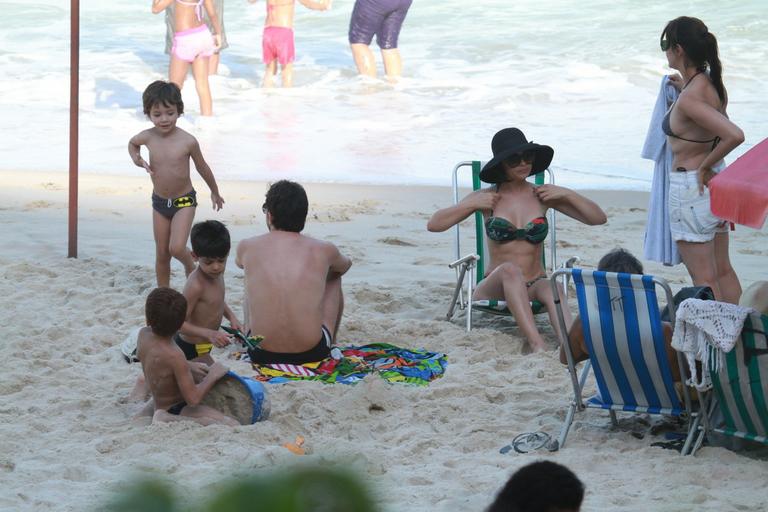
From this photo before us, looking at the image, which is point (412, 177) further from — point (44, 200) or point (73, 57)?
point (73, 57)

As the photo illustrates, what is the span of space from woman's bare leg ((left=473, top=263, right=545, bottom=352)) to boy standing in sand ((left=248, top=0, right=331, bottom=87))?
1080 centimetres

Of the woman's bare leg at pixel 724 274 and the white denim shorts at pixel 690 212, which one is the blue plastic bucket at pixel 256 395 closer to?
the white denim shorts at pixel 690 212

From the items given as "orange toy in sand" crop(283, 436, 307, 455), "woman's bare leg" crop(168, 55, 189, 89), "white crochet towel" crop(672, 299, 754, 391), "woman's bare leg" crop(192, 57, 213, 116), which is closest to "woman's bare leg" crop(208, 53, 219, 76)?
"woman's bare leg" crop(192, 57, 213, 116)

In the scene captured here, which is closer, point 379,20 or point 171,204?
point 171,204

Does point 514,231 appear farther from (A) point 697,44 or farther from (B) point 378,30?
(B) point 378,30

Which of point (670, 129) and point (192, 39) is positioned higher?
point (192, 39)

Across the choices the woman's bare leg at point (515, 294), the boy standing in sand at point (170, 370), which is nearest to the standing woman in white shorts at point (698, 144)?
the woman's bare leg at point (515, 294)

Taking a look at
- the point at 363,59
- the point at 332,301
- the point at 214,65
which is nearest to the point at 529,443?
the point at 332,301

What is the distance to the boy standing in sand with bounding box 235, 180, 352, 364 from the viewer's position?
201 inches

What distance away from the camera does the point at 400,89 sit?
58.3ft

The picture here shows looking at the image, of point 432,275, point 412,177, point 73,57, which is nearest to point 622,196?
point 412,177

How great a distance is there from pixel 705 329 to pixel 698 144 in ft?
5.58

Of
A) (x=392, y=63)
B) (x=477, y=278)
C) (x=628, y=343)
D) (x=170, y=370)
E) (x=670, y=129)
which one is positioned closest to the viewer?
(x=628, y=343)

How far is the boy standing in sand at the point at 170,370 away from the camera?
13.6ft
